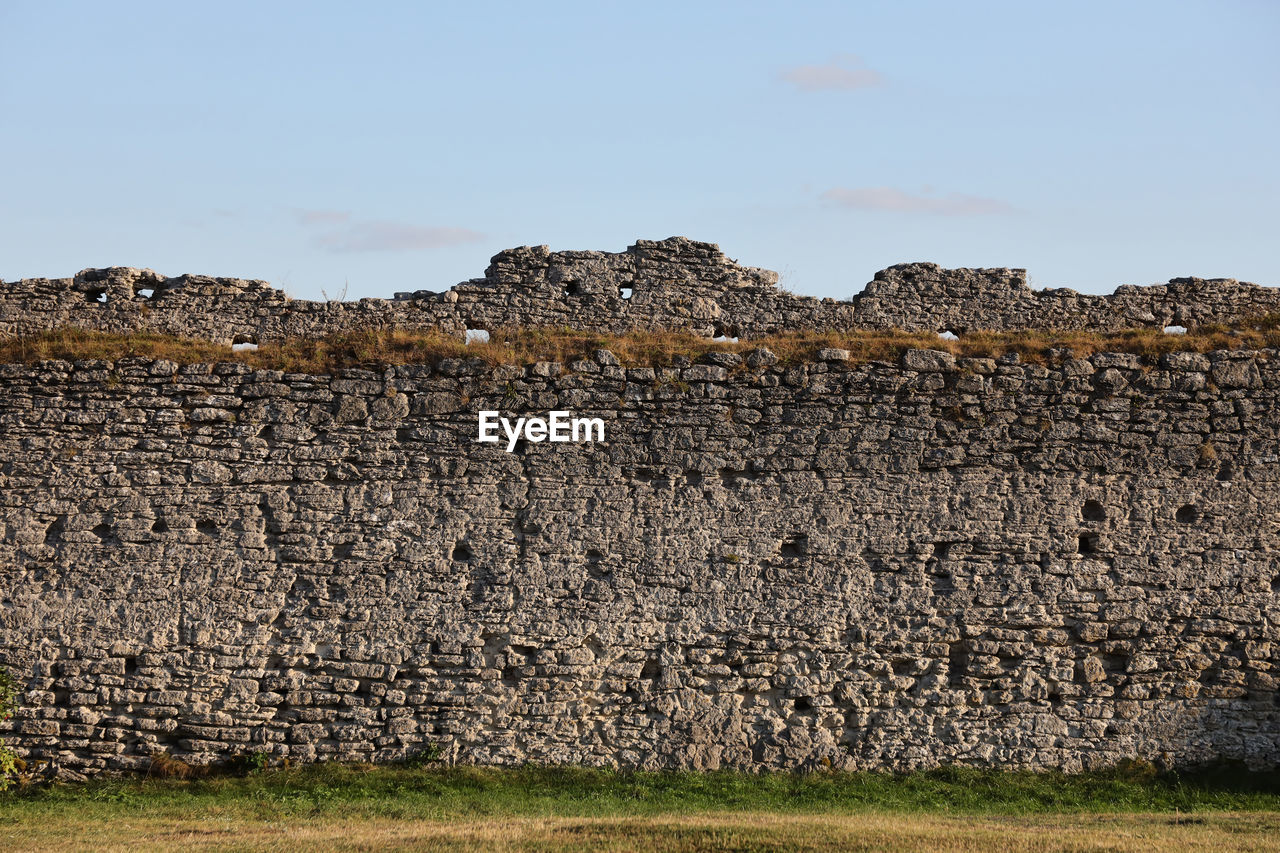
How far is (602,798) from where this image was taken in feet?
35.7

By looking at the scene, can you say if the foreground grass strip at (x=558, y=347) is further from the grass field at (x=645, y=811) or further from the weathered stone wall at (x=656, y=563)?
the grass field at (x=645, y=811)

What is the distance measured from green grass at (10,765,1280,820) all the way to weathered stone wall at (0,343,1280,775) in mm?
197

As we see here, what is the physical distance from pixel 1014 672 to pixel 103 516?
26.1ft

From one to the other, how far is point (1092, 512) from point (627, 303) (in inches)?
184

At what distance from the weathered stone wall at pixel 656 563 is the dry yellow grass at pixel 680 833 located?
1.11 m

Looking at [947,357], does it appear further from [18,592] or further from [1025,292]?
[18,592]

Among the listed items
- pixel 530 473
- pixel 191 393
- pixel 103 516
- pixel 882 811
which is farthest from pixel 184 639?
pixel 882 811

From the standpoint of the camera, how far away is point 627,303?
13195 millimetres

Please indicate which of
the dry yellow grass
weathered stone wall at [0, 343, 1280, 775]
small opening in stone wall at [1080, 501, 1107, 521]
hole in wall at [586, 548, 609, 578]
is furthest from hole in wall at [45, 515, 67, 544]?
small opening in stone wall at [1080, 501, 1107, 521]

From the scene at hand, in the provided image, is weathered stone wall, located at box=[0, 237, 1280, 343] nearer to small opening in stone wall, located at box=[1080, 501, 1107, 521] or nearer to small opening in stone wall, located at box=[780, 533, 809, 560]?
small opening in stone wall, located at box=[1080, 501, 1107, 521]

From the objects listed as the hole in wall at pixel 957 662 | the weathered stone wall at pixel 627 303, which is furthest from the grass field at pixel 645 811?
the weathered stone wall at pixel 627 303

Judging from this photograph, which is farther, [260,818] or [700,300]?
[700,300]

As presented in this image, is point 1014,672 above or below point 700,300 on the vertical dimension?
below

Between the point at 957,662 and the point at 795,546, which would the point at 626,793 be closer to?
the point at 795,546
